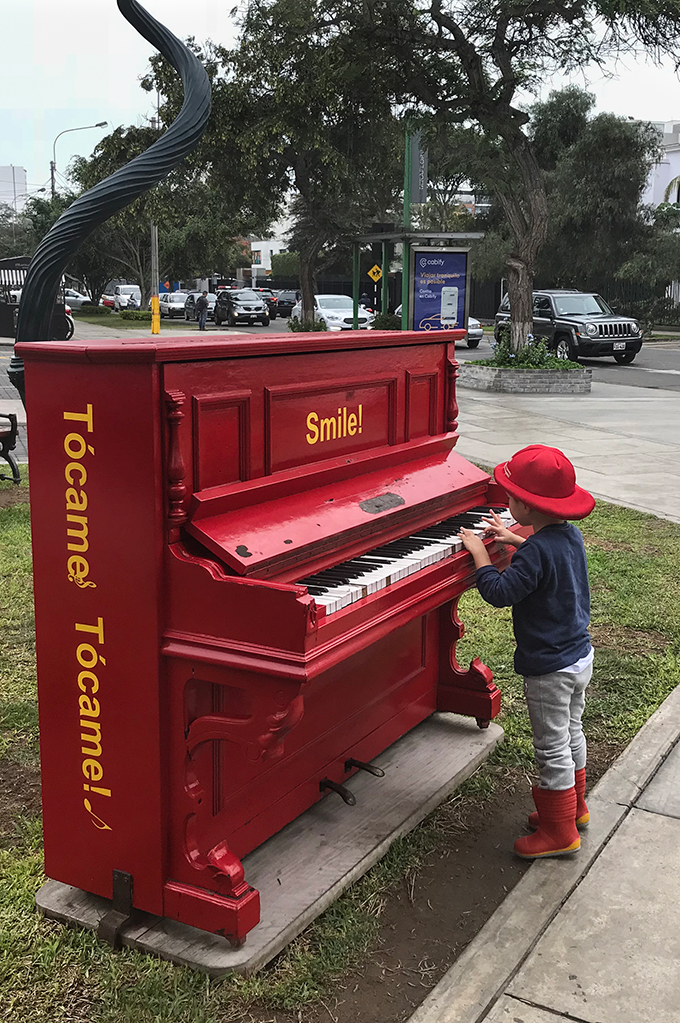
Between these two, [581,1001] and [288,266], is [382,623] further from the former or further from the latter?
[288,266]

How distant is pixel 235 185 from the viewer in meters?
30.4

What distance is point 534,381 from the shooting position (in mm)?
19219

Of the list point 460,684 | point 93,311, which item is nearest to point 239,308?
point 93,311

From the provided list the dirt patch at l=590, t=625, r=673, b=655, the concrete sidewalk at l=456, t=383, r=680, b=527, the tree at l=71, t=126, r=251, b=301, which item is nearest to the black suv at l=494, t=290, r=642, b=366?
the concrete sidewalk at l=456, t=383, r=680, b=527

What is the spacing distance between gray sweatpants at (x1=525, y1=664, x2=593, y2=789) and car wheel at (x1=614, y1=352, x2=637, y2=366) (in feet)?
78.4

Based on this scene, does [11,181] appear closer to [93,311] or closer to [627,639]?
[93,311]

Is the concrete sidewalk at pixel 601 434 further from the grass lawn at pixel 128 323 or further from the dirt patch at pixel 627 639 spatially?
the grass lawn at pixel 128 323

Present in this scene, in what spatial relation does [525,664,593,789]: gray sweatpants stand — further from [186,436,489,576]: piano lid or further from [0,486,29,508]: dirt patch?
[0,486,29,508]: dirt patch

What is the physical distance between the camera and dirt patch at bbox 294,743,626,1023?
2.81 metres

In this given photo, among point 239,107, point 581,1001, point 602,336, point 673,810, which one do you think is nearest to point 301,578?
point 581,1001

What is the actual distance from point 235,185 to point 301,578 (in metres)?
29.4

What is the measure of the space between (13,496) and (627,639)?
5.76 meters

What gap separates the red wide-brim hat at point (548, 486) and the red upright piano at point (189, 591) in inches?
15.6

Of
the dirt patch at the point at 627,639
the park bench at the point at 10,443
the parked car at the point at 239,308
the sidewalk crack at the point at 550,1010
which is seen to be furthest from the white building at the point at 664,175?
the sidewalk crack at the point at 550,1010
